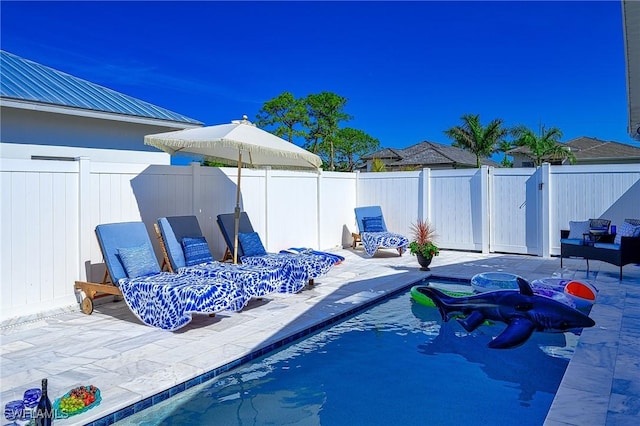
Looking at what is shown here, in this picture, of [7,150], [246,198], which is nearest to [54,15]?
[7,150]

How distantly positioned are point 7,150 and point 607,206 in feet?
39.4

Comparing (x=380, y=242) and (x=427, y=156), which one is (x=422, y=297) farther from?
(x=427, y=156)

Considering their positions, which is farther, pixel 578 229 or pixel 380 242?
pixel 380 242

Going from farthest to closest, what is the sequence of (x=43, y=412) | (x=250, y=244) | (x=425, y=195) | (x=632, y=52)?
(x=425, y=195) < (x=250, y=244) < (x=632, y=52) < (x=43, y=412)

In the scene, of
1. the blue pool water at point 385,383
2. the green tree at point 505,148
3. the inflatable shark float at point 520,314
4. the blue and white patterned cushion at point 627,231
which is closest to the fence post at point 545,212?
the blue and white patterned cushion at point 627,231

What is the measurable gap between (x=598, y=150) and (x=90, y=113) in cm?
2599

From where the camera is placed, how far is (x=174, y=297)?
5016 millimetres

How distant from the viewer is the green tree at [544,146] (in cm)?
2536

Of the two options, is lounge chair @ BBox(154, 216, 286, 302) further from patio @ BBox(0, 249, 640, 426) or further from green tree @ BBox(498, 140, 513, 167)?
green tree @ BBox(498, 140, 513, 167)

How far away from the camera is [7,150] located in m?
8.12

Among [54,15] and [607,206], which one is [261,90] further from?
[607,206]

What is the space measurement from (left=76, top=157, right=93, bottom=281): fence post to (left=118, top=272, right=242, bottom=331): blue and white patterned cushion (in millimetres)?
1114

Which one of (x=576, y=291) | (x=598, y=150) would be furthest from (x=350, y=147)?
(x=576, y=291)

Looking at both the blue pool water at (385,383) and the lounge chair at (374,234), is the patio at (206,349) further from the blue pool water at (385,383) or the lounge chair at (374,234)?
the lounge chair at (374,234)
